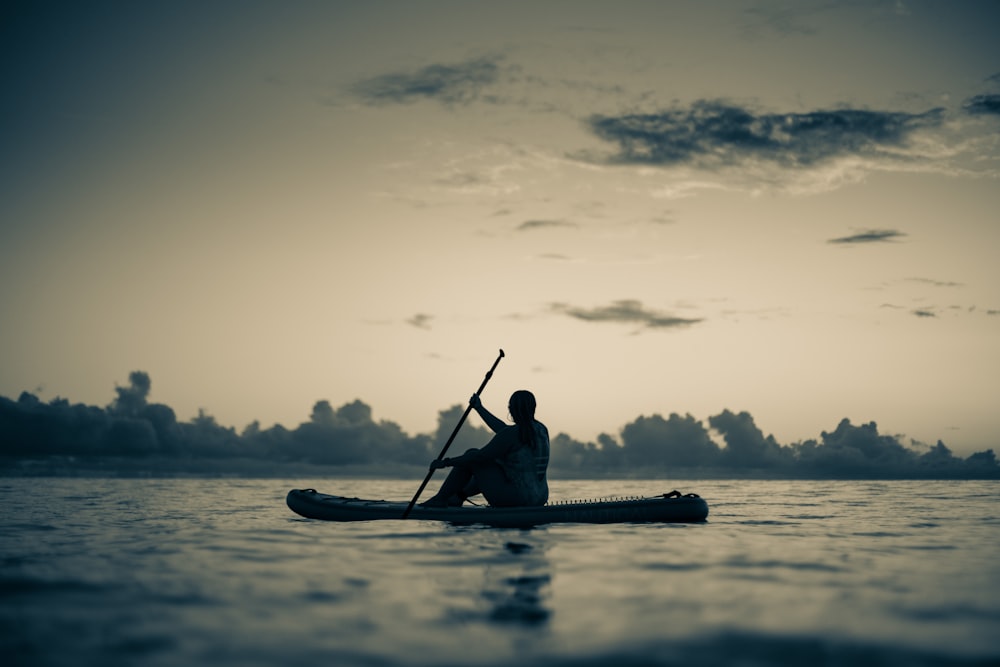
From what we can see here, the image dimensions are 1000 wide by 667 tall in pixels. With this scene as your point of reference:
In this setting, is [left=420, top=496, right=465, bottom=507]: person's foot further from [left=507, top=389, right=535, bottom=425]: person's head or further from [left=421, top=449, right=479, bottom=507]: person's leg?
[left=507, top=389, right=535, bottom=425]: person's head

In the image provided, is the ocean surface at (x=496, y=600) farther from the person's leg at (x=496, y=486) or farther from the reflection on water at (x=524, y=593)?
the person's leg at (x=496, y=486)

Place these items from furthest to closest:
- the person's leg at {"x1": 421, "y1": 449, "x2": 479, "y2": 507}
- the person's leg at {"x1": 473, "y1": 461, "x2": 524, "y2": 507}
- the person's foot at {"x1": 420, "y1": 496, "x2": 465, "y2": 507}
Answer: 1. the person's foot at {"x1": 420, "y1": 496, "x2": 465, "y2": 507}
2. the person's leg at {"x1": 421, "y1": 449, "x2": 479, "y2": 507}
3. the person's leg at {"x1": 473, "y1": 461, "x2": 524, "y2": 507}

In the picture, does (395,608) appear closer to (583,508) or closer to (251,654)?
(251,654)

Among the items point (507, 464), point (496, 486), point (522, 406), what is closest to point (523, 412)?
point (522, 406)

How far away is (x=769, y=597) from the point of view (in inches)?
279

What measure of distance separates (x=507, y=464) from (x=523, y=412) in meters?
1.19

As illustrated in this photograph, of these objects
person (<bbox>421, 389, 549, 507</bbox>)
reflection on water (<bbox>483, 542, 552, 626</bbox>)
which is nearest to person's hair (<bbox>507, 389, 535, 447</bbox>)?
person (<bbox>421, 389, 549, 507</bbox>)

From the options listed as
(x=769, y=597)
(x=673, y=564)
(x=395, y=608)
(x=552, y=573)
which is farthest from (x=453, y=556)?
(x=769, y=597)

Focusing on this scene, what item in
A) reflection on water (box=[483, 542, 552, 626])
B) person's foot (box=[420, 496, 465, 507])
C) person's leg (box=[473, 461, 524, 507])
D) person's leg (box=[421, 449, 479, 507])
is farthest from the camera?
person's foot (box=[420, 496, 465, 507])

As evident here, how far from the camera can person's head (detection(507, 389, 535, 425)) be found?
1341 cm

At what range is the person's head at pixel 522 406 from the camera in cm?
1341

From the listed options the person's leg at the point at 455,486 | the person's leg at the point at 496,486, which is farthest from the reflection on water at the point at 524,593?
the person's leg at the point at 455,486

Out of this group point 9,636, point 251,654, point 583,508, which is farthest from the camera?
point 583,508

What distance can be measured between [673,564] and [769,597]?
2453 mm
